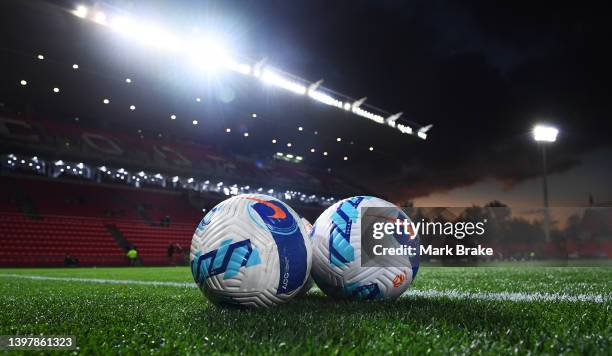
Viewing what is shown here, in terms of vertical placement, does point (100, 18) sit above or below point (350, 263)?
above

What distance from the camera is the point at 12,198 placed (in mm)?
25031

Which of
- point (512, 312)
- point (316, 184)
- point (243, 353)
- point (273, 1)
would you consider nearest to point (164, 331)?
point (243, 353)

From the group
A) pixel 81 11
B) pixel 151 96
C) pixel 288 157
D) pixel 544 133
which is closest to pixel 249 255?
pixel 81 11

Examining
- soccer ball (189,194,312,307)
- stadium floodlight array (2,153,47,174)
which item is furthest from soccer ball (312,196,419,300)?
stadium floodlight array (2,153,47,174)

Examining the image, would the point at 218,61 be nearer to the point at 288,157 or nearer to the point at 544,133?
the point at 544,133

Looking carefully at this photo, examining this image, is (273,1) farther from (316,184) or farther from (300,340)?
(316,184)

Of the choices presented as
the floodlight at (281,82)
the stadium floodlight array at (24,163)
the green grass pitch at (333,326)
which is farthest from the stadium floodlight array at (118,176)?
the green grass pitch at (333,326)

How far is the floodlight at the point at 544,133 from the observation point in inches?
837

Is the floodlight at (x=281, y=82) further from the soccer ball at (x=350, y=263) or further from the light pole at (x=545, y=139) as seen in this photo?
the soccer ball at (x=350, y=263)

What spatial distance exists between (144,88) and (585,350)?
25.4 meters

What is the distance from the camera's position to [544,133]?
21.3 m

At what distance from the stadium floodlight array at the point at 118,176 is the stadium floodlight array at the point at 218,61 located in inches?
493

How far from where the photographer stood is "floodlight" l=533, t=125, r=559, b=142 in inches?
837

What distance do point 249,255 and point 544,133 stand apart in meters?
21.9
